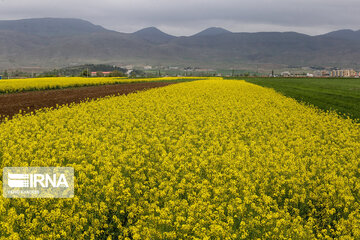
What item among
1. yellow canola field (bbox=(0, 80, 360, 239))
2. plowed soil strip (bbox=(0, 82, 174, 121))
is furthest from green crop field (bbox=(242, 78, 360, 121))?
plowed soil strip (bbox=(0, 82, 174, 121))

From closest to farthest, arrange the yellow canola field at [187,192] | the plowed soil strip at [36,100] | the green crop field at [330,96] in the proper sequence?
the yellow canola field at [187,192], the plowed soil strip at [36,100], the green crop field at [330,96]

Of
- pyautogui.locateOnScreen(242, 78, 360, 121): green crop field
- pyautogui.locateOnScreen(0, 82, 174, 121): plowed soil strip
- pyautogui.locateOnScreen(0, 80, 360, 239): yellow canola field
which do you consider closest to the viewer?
pyautogui.locateOnScreen(0, 80, 360, 239): yellow canola field

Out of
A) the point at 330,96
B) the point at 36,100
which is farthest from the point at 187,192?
the point at 330,96

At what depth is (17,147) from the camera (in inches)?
378

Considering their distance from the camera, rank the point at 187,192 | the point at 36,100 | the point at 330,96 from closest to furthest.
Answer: the point at 187,192 → the point at 36,100 → the point at 330,96

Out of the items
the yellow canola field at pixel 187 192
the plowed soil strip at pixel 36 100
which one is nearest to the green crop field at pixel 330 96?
the yellow canola field at pixel 187 192

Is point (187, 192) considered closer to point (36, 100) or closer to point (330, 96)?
point (36, 100)

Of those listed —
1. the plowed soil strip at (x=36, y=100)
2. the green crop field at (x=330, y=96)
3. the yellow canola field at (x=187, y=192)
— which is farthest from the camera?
the green crop field at (x=330, y=96)

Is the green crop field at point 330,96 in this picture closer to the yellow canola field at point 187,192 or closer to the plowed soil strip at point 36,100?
the yellow canola field at point 187,192

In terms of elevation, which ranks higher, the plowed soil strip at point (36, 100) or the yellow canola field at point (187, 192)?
the plowed soil strip at point (36, 100)

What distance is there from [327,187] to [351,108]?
16687mm

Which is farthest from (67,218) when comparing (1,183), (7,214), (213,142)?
(213,142)

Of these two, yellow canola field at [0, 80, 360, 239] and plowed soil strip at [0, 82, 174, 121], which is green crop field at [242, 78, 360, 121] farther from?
plowed soil strip at [0, 82, 174, 121]

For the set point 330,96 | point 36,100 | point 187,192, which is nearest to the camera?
point 187,192
